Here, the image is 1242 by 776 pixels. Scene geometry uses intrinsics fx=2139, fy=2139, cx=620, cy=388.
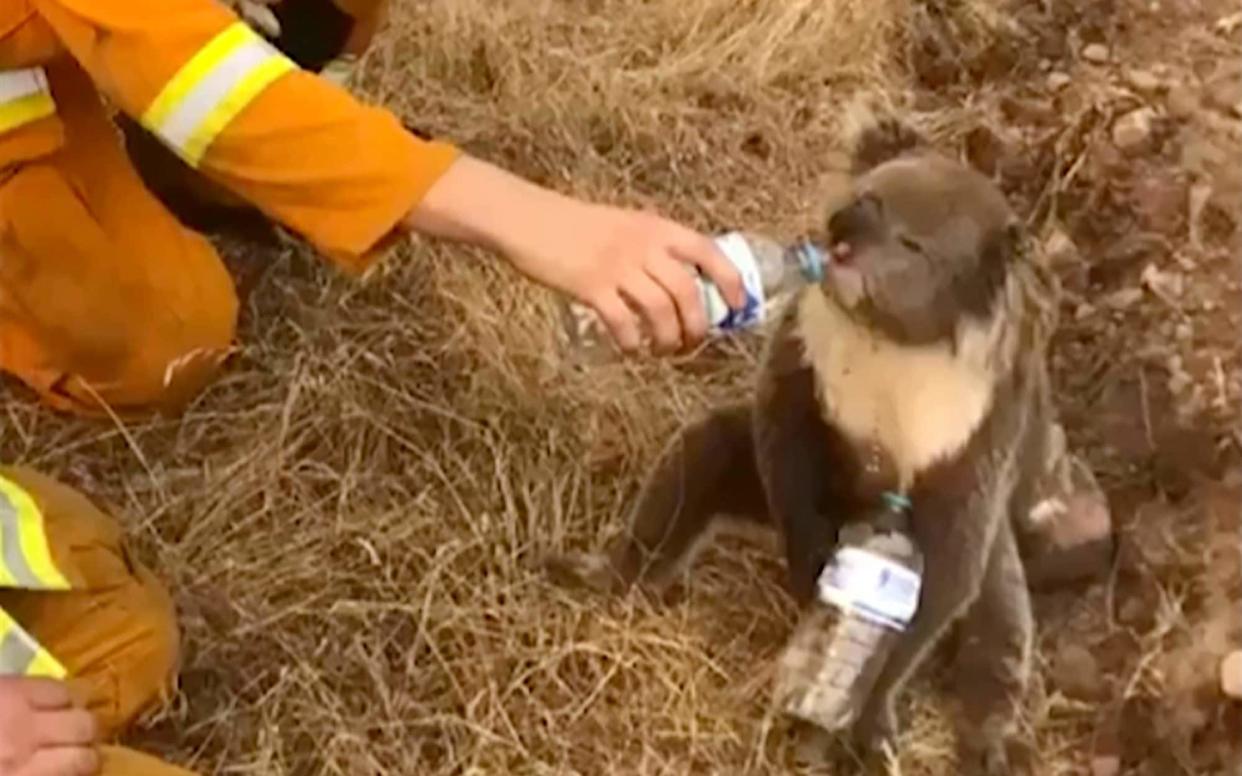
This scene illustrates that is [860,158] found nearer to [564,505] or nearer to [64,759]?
[564,505]

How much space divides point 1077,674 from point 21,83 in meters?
1.10

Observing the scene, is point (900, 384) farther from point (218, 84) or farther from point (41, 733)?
point (41, 733)

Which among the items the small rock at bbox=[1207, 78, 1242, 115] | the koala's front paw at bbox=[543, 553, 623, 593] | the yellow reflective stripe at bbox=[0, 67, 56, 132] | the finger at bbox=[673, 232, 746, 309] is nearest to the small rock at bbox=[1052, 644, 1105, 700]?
the koala's front paw at bbox=[543, 553, 623, 593]

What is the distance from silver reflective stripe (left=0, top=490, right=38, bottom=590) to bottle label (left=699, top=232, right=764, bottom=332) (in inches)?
22.7

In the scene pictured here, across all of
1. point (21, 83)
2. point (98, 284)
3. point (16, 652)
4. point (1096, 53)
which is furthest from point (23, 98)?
point (1096, 53)

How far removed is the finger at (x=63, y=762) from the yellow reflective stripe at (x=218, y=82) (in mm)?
461

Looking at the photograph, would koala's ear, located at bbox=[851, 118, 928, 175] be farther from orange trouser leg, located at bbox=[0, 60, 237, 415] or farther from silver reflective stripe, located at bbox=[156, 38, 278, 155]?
orange trouser leg, located at bbox=[0, 60, 237, 415]

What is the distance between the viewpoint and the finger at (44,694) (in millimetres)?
1574

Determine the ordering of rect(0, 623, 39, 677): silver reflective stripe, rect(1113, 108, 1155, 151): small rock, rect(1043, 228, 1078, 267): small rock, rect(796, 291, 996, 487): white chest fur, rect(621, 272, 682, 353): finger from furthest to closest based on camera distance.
Answer: rect(1113, 108, 1155, 151): small rock → rect(1043, 228, 1078, 267): small rock → rect(796, 291, 996, 487): white chest fur → rect(0, 623, 39, 677): silver reflective stripe → rect(621, 272, 682, 353): finger

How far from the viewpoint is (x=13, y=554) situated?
1.66 m

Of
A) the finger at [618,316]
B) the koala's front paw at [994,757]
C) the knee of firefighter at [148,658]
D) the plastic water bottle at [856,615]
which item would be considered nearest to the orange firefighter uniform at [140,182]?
the finger at [618,316]

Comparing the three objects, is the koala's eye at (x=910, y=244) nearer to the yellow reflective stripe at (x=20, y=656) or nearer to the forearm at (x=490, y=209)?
the forearm at (x=490, y=209)

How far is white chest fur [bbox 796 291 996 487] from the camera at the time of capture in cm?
173

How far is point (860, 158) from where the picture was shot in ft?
6.15
